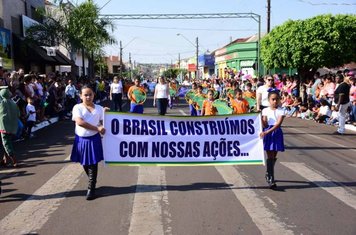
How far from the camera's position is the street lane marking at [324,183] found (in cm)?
648

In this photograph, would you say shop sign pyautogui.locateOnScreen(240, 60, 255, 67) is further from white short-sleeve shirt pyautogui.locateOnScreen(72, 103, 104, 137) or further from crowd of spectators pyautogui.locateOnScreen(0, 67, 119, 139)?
white short-sleeve shirt pyautogui.locateOnScreen(72, 103, 104, 137)

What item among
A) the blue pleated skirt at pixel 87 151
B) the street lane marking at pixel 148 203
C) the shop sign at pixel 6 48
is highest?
the shop sign at pixel 6 48

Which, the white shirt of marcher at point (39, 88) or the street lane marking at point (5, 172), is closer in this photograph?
the street lane marking at point (5, 172)

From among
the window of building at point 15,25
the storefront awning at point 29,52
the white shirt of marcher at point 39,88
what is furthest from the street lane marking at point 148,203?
the window of building at point 15,25

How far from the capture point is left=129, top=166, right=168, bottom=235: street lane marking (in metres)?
5.18

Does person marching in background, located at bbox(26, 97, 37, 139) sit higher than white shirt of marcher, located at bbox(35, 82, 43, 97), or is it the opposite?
white shirt of marcher, located at bbox(35, 82, 43, 97)

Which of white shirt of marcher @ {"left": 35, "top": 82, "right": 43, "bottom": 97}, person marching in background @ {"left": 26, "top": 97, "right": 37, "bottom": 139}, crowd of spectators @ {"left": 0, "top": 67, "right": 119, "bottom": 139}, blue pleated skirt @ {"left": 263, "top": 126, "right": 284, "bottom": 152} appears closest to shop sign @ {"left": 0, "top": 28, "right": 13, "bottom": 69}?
crowd of spectators @ {"left": 0, "top": 67, "right": 119, "bottom": 139}

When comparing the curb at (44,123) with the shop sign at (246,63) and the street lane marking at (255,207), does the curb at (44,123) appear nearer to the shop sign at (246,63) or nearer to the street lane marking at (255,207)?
the street lane marking at (255,207)

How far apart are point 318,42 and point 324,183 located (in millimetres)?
19174

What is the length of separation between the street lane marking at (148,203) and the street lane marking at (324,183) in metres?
2.56

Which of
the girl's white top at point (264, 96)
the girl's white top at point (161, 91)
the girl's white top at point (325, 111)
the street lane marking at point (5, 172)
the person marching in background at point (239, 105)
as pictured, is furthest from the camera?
the girl's white top at point (325, 111)

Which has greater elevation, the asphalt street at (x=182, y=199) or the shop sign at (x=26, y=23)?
the shop sign at (x=26, y=23)

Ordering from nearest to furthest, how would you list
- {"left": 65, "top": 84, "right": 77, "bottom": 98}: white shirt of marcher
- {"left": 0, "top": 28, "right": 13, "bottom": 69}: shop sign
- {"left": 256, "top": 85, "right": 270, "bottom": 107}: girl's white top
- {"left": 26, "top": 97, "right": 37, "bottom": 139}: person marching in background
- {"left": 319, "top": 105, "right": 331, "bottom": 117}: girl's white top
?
{"left": 256, "top": 85, "right": 270, "bottom": 107}: girl's white top, {"left": 26, "top": 97, "right": 37, "bottom": 139}: person marching in background, {"left": 319, "top": 105, "right": 331, "bottom": 117}: girl's white top, {"left": 65, "top": 84, "right": 77, "bottom": 98}: white shirt of marcher, {"left": 0, "top": 28, "right": 13, "bottom": 69}: shop sign

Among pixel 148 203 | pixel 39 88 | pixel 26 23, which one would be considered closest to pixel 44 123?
pixel 39 88
